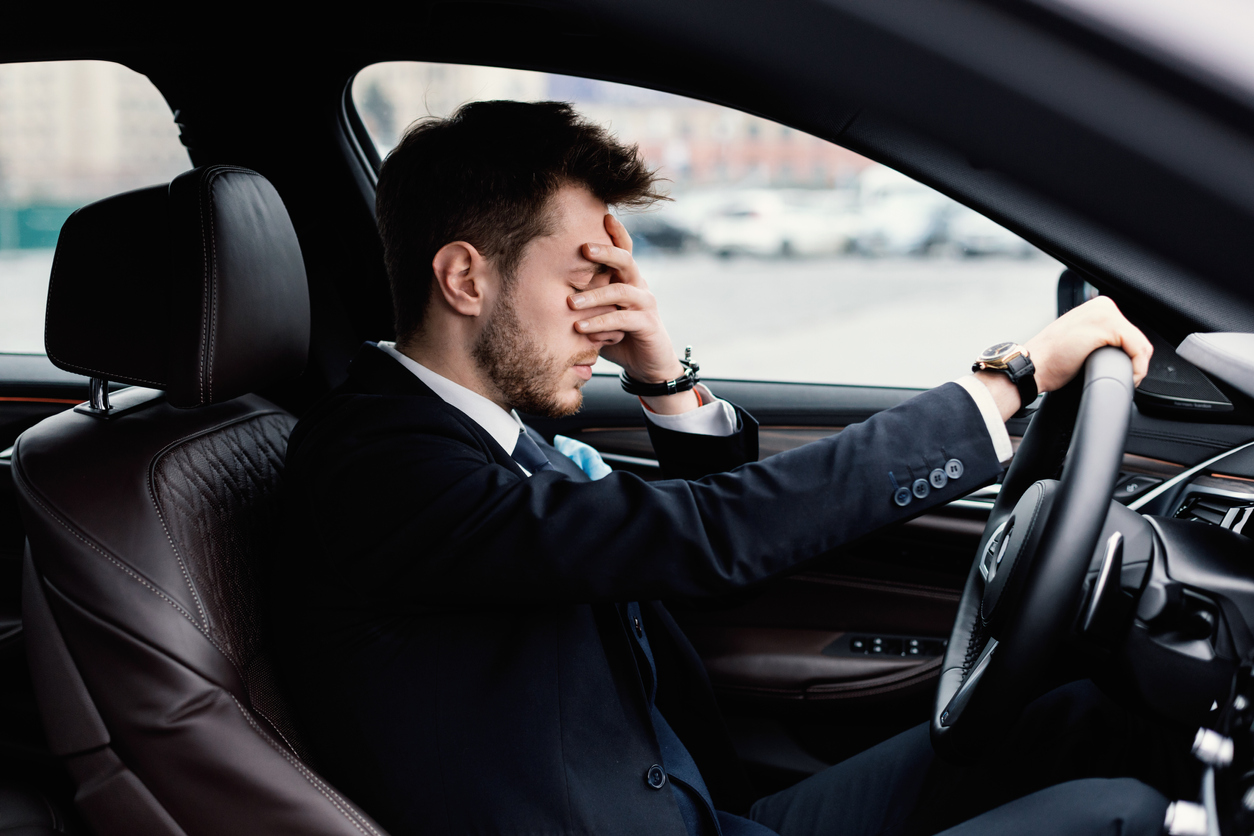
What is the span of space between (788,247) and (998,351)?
322 cm

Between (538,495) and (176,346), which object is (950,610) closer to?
(538,495)

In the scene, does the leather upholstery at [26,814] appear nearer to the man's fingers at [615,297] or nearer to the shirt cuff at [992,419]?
the man's fingers at [615,297]

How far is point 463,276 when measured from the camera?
1.28 meters

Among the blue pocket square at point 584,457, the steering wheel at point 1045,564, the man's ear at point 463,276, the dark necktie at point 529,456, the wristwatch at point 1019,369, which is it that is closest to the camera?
the steering wheel at point 1045,564

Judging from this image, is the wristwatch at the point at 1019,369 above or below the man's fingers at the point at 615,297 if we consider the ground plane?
above

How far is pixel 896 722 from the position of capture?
1962 mm

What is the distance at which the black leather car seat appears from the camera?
3.57 ft

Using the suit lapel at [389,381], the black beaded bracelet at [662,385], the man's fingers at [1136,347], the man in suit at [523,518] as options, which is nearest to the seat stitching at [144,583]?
the man in suit at [523,518]

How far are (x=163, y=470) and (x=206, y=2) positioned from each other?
0.91 m

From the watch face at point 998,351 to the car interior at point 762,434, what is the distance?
89 millimetres

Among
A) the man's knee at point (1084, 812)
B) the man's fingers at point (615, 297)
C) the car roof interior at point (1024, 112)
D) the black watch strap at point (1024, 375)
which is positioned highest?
the car roof interior at point (1024, 112)

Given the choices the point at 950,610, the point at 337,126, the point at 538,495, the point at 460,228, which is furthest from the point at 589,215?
the point at 950,610

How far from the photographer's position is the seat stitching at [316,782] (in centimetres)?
109

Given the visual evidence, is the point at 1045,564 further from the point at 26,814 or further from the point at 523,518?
the point at 26,814
